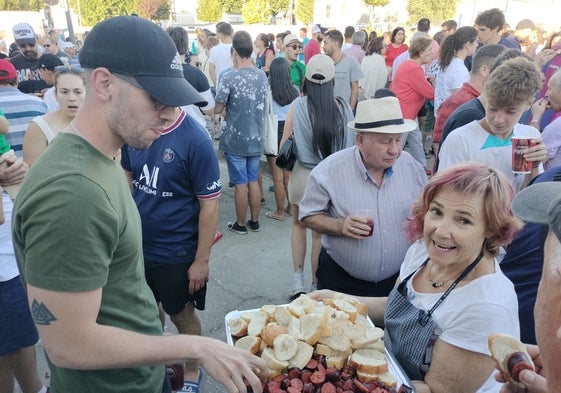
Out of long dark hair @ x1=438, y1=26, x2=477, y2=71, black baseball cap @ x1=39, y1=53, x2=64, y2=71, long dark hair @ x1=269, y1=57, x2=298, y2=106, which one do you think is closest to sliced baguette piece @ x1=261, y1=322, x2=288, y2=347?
long dark hair @ x1=269, y1=57, x2=298, y2=106

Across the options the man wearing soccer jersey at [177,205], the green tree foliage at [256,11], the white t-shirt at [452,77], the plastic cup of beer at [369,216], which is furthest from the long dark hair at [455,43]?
the green tree foliage at [256,11]

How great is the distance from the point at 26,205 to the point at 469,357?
164 cm

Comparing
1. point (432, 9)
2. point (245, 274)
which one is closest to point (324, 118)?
point (245, 274)

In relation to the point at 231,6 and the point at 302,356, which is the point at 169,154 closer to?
the point at 302,356

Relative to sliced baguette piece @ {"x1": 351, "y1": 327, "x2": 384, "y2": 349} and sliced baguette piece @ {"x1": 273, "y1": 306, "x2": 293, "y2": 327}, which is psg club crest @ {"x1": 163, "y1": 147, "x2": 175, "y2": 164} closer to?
sliced baguette piece @ {"x1": 273, "y1": 306, "x2": 293, "y2": 327}

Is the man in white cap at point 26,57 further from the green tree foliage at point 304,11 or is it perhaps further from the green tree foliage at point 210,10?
the green tree foliage at point 210,10

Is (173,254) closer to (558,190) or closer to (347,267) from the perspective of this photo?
(347,267)

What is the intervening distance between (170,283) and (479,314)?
1.89m

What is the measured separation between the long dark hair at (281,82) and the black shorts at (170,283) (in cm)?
344

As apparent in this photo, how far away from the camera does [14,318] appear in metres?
Answer: 2.32

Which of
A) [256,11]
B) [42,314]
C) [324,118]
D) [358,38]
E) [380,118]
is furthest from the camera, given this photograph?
[256,11]

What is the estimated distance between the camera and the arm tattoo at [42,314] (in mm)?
1200

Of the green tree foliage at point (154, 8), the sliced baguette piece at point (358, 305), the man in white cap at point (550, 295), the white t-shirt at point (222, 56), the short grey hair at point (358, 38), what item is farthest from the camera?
the green tree foliage at point (154, 8)

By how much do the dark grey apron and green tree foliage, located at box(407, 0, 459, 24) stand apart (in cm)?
4020
